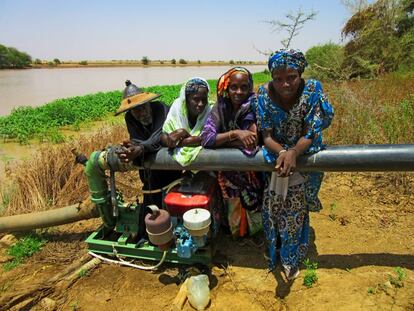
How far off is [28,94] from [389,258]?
24108 mm

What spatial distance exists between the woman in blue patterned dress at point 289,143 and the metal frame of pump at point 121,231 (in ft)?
2.24

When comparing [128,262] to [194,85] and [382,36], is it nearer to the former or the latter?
[194,85]

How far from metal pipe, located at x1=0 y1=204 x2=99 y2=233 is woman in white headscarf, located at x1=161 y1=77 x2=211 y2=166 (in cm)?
128

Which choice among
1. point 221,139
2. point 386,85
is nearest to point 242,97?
point 221,139

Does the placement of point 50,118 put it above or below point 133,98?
below

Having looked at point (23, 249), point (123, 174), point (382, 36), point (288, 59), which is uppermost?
point (382, 36)

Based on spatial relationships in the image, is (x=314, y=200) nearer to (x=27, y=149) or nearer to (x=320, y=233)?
(x=320, y=233)

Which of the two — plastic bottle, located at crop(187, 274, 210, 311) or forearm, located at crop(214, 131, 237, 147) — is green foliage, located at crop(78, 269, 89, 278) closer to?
plastic bottle, located at crop(187, 274, 210, 311)

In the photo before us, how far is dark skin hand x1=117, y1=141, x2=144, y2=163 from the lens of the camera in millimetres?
2713

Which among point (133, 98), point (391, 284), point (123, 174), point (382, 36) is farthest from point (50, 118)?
point (382, 36)

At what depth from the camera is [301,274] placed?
2734mm

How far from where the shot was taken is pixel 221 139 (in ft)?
8.50

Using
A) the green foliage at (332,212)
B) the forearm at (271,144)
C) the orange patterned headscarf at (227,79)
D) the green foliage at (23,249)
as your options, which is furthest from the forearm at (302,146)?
the green foliage at (23,249)

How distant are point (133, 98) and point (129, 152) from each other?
20.2 inches
